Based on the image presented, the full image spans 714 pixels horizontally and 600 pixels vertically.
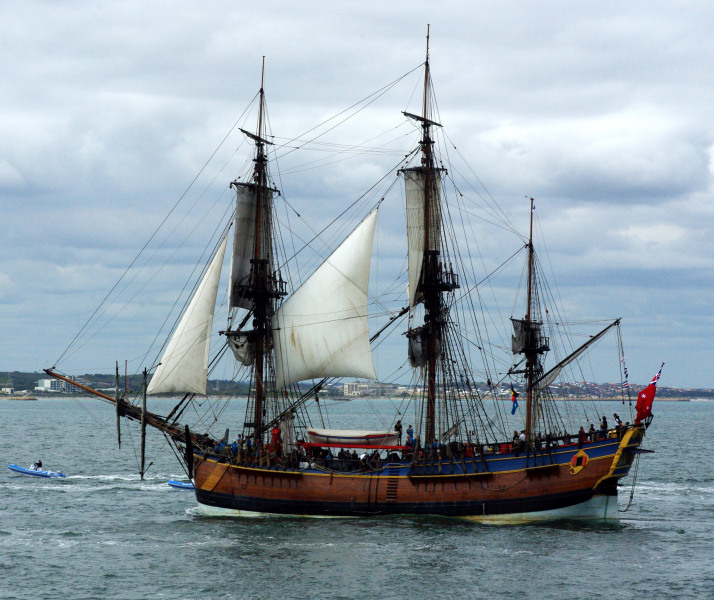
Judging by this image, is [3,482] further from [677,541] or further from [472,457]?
[677,541]

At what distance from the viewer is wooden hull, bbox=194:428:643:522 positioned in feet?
166

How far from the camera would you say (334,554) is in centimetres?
4425

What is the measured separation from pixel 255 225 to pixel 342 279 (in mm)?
6539

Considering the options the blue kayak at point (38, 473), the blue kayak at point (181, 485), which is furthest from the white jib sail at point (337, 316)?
the blue kayak at point (38, 473)

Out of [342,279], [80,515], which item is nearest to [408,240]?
[342,279]

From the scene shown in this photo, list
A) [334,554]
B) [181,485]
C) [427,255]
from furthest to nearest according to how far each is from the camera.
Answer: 1. [181,485]
2. [427,255]
3. [334,554]

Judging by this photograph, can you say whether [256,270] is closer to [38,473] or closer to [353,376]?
[353,376]

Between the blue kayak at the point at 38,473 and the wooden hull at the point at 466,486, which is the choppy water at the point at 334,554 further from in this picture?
the blue kayak at the point at 38,473

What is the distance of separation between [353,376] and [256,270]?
8814 millimetres

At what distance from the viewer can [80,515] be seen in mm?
56500

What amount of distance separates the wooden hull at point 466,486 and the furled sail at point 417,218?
1073 centimetres

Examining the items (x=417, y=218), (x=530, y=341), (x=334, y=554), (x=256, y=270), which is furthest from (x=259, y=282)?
(x=334, y=554)

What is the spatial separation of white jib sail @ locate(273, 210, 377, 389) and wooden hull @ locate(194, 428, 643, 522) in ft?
24.5

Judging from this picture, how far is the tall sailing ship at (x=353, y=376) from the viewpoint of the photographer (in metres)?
51.2
